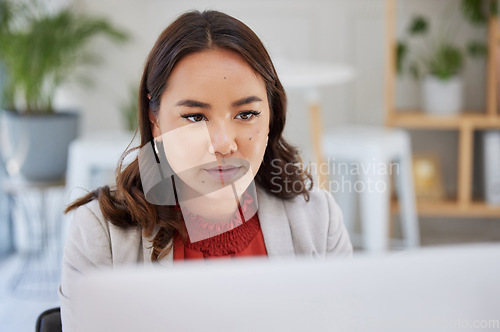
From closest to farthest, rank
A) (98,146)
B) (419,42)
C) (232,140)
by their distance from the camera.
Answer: (232,140), (98,146), (419,42)

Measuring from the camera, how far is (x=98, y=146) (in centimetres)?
228

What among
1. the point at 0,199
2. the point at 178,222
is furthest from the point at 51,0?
the point at 178,222

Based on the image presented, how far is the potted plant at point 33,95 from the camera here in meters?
2.39

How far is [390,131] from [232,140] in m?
2.12

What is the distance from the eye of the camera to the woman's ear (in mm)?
865

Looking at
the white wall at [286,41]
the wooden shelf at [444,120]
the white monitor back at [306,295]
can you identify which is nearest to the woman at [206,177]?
the white monitor back at [306,295]

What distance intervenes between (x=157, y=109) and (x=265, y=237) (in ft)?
0.86

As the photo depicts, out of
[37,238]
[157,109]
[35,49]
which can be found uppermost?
[35,49]

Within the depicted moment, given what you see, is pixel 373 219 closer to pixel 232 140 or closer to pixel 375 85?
pixel 375 85

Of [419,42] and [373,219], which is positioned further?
[419,42]

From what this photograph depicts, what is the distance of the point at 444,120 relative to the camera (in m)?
2.83

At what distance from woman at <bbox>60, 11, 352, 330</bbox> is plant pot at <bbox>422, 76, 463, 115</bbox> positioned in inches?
80.9

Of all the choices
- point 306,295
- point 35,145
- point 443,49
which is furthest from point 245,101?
point 443,49

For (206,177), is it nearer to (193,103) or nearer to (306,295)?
(193,103)
